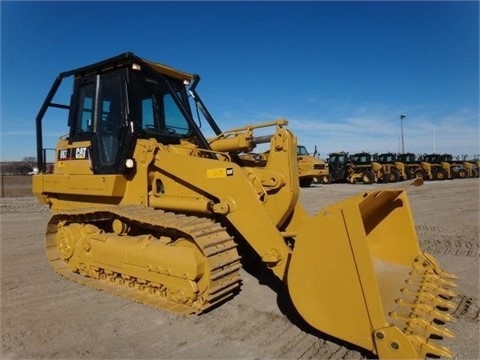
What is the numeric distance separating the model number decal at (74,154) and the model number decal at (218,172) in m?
2.13

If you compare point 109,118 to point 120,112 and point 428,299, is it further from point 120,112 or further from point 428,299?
point 428,299

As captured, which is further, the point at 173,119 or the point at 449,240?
the point at 449,240

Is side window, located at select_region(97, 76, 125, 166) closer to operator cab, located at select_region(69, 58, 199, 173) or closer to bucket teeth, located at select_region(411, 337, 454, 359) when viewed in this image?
operator cab, located at select_region(69, 58, 199, 173)

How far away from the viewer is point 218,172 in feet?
14.9

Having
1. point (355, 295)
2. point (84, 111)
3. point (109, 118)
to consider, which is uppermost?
point (84, 111)

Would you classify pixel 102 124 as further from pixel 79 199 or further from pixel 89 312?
pixel 89 312

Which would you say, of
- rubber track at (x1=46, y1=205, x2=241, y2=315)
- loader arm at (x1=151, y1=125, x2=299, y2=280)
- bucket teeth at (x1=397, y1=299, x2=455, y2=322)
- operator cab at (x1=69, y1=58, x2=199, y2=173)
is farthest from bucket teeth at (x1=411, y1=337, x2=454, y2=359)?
operator cab at (x1=69, y1=58, x2=199, y2=173)

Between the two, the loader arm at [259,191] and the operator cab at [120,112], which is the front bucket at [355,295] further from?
the operator cab at [120,112]

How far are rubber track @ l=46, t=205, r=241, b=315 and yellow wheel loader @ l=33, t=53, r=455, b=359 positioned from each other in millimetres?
16

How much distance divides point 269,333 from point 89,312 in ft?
6.90

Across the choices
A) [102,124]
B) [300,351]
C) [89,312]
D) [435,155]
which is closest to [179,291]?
[89,312]

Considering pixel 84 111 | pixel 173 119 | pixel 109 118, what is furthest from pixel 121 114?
pixel 84 111

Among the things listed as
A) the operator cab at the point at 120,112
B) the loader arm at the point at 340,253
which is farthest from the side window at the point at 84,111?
the loader arm at the point at 340,253

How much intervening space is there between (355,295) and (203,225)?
1.86 m
